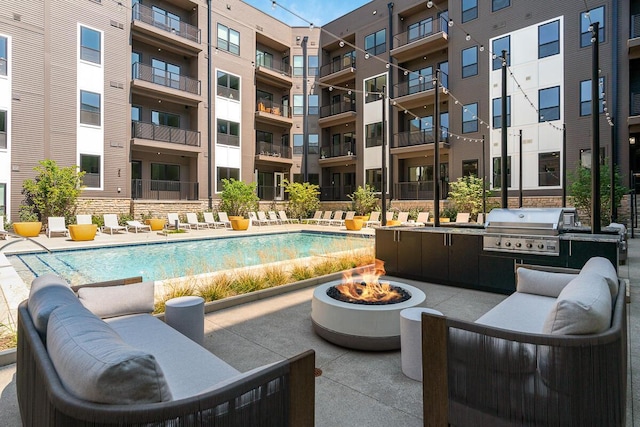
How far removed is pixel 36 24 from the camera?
1523cm

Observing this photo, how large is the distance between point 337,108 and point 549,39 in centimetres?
1250

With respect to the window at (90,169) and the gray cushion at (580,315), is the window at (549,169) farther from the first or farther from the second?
the window at (90,169)

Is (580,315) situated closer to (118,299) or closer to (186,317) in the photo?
(186,317)

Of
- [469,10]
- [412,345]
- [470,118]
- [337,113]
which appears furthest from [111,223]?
[469,10]

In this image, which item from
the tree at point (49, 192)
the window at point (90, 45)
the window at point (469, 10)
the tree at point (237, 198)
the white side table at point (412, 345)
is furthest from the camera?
the tree at point (237, 198)

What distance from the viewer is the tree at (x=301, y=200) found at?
2214 centimetres

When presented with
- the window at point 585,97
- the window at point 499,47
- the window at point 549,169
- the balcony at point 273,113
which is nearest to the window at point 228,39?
the balcony at point 273,113

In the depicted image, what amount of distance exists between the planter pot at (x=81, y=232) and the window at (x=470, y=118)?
17.7 m

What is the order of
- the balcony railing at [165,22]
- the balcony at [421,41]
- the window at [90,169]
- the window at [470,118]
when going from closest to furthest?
the window at [90,169] < the balcony railing at [165,22] < the window at [470,118] < the balcony at [421,41]

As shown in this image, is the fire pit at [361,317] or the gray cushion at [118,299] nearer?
the gray cushion at [118,299]

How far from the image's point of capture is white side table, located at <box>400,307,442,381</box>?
2.72m

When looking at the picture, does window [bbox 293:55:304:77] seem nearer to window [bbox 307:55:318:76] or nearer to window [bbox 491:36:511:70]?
window [bbox 307:55:318:76]

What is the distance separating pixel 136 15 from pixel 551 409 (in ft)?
72.7

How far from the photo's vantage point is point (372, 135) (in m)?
22.8
